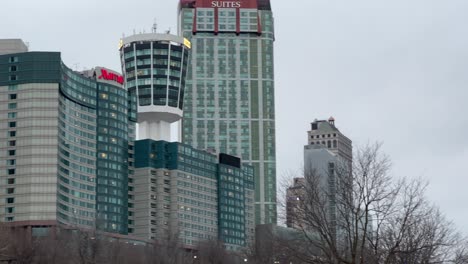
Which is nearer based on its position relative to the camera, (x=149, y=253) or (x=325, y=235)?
(x=325, y=235)

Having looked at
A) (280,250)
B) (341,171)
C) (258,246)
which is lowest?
(280,250)

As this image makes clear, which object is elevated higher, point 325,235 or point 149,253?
point 149,253

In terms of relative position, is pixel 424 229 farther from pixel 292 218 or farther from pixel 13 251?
pixel 13 251

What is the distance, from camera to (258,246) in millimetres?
156625

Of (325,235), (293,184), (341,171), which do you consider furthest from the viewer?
(293,184)

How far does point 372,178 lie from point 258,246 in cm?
10940

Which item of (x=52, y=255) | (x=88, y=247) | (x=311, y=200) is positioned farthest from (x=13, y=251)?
(x=311, y=200)

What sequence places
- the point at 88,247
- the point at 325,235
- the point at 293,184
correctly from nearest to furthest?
the point at 325,235
the point at 293,184
the point at 88,247

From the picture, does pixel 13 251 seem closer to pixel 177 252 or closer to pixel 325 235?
pixel 177 252

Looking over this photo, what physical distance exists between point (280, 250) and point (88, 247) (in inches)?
5094

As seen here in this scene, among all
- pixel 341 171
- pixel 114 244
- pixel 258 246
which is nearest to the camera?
pixel 341 171

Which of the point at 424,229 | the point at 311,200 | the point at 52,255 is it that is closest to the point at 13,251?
the point at 52,255

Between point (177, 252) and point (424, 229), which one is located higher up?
point (177, 252)

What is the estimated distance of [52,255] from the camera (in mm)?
166500
